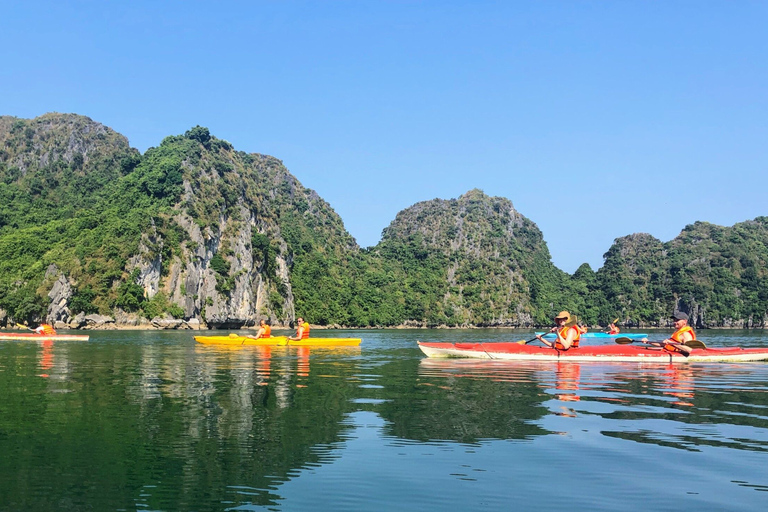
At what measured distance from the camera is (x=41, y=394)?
46.3 ft

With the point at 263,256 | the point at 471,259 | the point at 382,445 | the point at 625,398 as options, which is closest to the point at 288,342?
the point at 625,398

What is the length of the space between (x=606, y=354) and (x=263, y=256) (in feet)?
315

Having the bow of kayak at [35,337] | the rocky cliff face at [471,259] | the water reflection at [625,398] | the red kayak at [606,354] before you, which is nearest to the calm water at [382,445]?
the water reflection at [625,398]

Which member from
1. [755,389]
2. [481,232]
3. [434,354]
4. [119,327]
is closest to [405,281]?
[481,232]

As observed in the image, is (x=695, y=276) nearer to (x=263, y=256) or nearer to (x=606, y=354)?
(x=263, y=256)

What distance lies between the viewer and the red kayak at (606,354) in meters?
23.1

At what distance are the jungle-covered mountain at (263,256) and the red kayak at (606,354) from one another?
74.6 metres

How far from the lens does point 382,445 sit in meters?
8.73

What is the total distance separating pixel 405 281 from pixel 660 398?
144707mm

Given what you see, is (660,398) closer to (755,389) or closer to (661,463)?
(755,389)

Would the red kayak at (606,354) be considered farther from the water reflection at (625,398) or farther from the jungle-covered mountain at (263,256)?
the jungle-covered mountain at (263,256)

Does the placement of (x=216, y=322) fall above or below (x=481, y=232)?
below

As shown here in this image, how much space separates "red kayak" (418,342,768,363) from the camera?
23.1 metres

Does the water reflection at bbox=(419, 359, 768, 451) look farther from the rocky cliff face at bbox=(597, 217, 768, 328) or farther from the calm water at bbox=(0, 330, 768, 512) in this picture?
the rocky cliff face at bbox=(597, 217, 768, 328)
